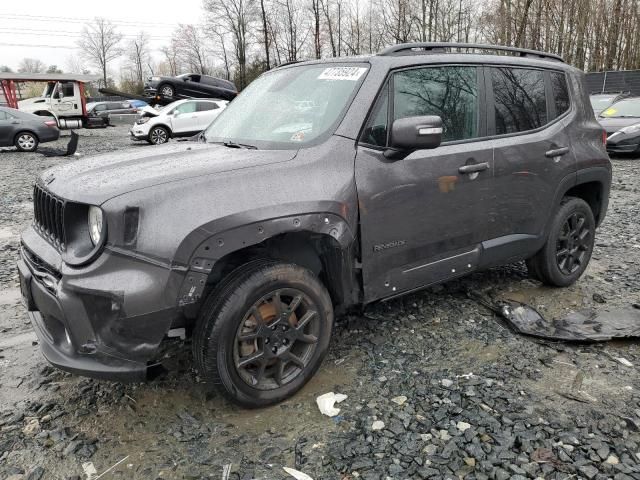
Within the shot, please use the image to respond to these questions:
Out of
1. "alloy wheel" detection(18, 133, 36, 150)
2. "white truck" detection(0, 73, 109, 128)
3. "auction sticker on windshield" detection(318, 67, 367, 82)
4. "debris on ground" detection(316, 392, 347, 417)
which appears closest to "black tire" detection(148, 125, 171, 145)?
"alloy wheel" detection(18, 133, 36, 150)

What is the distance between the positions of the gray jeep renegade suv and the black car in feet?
73.9

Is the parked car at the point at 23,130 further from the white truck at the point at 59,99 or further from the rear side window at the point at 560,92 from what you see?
the rear side window at the point at 560,92

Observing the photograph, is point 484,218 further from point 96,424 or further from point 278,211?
point 96,424

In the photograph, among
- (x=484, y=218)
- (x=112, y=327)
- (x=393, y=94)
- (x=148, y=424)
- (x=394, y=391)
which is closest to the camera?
(x=112, y=327)

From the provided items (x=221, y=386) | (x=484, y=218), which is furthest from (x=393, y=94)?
(x=221, y=386)

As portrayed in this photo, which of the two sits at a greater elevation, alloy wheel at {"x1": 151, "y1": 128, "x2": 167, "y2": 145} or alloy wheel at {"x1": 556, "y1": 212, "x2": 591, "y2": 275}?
alloy wheel at {"x1": 151, "y1": 128, "x2": 167, "y2": 145}

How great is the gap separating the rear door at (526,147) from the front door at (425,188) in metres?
0.14

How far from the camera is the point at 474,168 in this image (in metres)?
3.29

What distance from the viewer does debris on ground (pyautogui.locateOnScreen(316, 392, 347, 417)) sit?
8.77 feet

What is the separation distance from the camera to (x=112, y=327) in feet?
7.18

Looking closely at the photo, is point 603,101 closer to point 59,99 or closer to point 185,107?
point 185,107

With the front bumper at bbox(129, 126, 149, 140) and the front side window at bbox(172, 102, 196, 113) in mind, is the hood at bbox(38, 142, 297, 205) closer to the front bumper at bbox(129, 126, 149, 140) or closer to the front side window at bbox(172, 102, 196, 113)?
the front bumper at bbox(129, 126, 149, 140)

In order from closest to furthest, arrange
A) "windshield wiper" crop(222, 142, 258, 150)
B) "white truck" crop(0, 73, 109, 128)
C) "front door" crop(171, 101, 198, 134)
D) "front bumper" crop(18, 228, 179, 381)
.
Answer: "front bumper" crop(18, 228, 179, 381) → "windshield wiper" crop(222, 142, 258, 150) → "front door" crop(171, 101, 198, 134) → "white truck" crop(0, 73, 109, 128)

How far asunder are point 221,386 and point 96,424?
2.40 feet
